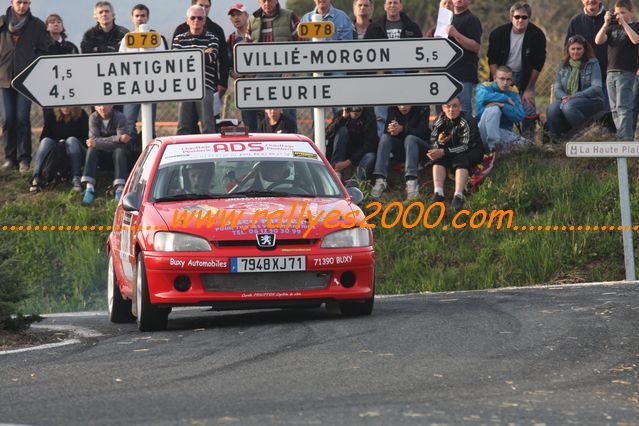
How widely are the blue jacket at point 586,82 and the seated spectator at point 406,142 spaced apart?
6.26 feet

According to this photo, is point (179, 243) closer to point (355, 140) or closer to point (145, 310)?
point (145, 310)

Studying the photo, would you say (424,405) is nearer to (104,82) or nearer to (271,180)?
(271,180)

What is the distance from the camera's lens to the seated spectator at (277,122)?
2009 centimetres

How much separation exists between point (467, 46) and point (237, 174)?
8075 mm

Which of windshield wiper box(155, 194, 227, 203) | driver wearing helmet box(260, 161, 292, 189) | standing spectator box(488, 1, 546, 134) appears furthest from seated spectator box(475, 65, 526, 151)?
windshield wiper box(155, 194, 227, 203)

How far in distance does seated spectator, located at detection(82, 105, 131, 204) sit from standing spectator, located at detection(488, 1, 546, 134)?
5233mm

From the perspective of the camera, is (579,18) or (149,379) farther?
(579,18)

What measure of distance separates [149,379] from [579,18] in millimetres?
13130

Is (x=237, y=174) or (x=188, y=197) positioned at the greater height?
(x=237, y=174)

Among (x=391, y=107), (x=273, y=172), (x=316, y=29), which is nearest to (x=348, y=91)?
(x=316, y=29)

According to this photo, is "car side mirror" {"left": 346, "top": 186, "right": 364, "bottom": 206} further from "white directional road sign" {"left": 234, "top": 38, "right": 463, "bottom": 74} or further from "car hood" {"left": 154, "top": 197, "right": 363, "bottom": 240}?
"white directional road sign" {"left": 234, "top": 38, "right": 463, "bottom": 74}

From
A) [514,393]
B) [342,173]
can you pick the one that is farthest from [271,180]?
[342,173]

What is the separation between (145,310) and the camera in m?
12.1

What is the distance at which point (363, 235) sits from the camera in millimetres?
12398
